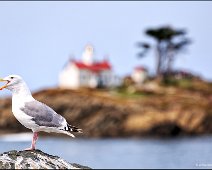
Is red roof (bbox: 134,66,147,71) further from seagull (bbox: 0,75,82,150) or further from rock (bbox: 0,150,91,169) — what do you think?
rock (bbox: 0,150,91,169)

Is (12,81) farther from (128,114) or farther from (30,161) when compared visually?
(128,114)

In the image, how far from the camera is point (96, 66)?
103 metres

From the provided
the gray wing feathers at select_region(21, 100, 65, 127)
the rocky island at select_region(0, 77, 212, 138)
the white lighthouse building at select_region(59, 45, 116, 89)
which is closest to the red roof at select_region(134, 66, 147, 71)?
the white lighthouse building at select_region(59, 45, 116, 89)

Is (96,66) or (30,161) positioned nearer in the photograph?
(30,161)

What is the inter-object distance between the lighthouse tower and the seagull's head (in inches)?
3584

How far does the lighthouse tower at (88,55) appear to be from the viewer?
102 metres

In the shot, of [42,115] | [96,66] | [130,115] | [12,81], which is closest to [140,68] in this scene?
[96,66]

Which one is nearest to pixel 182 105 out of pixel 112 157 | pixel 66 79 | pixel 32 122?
pixel 66 79

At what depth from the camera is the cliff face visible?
257 ft

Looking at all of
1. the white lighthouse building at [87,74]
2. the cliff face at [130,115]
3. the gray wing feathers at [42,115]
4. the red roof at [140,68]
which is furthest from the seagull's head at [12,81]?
the red roof at [140,68]

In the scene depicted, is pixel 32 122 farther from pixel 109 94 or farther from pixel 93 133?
pixel 109 94

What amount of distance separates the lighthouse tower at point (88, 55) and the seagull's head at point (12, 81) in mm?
91032

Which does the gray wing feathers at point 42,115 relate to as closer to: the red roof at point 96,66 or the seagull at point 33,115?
the seagull at point 33,115

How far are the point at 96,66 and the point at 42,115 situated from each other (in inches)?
3615
